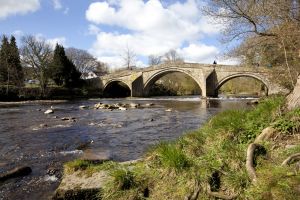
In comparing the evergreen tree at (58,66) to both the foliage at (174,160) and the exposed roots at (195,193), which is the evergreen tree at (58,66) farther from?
the exposed roots at (195,193)

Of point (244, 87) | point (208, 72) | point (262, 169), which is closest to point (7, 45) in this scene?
point (208, 72)

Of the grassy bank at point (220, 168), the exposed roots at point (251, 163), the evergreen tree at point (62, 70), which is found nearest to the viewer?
the grassy bank at point (220, 168)

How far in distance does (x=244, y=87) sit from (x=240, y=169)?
60.1 meters

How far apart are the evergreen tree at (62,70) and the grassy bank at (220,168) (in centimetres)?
5014

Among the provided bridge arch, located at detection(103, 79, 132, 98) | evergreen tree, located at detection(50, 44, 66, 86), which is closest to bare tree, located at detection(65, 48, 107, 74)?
bridge arch, located at detection(103, 79, 132, 98)

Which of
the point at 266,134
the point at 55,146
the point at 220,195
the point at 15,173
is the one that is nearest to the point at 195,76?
the point at 55,146

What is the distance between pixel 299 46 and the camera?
9328 millimetres

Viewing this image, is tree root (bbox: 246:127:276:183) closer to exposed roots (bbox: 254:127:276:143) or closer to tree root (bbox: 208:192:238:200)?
exposed roots (bbox: 254:127:276:143)

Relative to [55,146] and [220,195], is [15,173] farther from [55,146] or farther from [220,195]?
[220,195]

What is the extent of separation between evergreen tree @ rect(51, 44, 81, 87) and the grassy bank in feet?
164

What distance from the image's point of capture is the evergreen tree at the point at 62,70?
54.8m

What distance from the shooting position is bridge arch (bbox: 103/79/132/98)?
2405 inches

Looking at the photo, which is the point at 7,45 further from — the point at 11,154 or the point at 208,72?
the point at 11,154

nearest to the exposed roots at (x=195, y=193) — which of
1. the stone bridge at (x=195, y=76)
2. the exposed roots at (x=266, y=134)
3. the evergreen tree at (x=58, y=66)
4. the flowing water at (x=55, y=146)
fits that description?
the exposed roots at (x=266, y=134)
